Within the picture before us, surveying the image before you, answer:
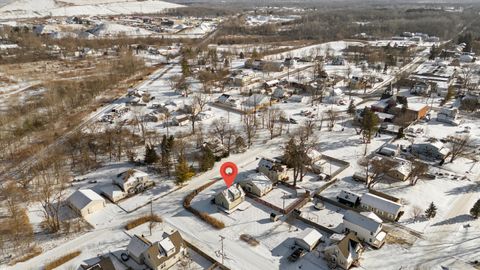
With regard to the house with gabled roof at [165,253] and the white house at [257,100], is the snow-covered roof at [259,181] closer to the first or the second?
the house with gabled roof at [165,253]

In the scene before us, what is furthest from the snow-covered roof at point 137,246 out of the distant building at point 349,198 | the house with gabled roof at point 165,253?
the distant building at point 349,198

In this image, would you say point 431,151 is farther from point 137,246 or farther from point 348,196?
point 137,246

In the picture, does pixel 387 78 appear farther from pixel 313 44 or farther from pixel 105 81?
pixel 105 81

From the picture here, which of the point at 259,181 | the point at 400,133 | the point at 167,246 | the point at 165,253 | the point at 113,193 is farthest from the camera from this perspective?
the point at 400,133

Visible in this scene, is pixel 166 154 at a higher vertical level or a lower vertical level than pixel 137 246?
higher

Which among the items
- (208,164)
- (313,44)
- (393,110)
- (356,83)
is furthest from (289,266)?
(313,44)

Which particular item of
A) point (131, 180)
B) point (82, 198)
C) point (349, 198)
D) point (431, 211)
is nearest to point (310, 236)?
point (349, 198)
